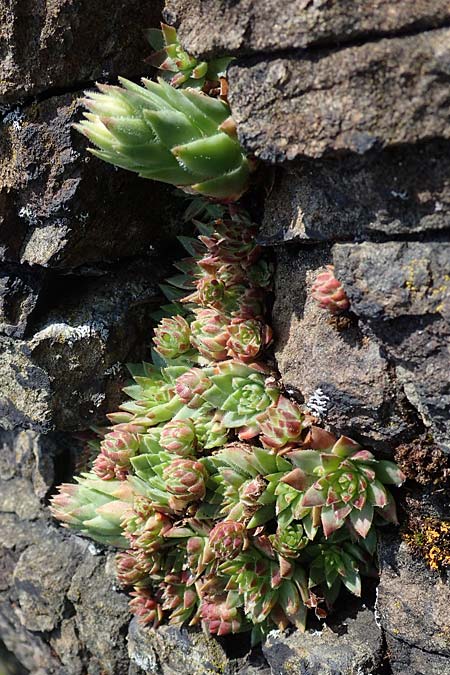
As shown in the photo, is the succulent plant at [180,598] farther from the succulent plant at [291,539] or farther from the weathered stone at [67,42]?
the weathered stone at [67,42]

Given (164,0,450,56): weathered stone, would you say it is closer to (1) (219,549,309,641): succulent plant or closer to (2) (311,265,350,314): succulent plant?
(2) (311,265,350,314): succulent plant

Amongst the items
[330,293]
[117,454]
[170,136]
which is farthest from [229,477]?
[170,136]

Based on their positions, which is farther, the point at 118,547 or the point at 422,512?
the point at 118,547

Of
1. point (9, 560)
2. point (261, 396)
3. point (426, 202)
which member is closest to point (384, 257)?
point (426, 202)

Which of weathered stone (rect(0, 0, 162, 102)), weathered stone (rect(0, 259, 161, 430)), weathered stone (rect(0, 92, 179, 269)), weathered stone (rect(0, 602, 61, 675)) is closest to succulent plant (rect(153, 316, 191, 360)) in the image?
weathered stone (rect(0, 259, 161, 430))

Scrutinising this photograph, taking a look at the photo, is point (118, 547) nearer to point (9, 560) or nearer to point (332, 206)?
point (9, 560)

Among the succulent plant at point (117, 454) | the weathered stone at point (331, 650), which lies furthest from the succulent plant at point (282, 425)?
the weathered stone at point (331, 650)

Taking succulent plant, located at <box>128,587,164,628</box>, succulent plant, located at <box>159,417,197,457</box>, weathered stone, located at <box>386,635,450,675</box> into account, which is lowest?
weathered stone, located at <box>386,635,450,675</box>

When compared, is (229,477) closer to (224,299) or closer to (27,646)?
(224,299)
